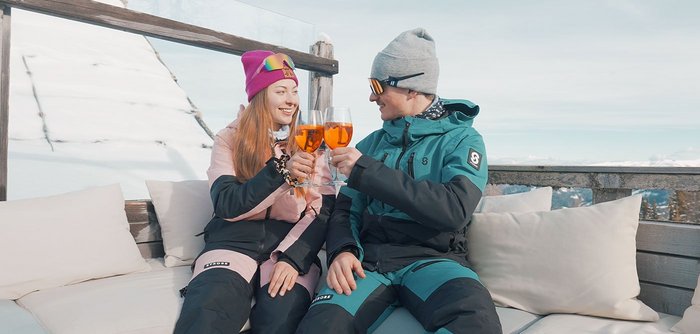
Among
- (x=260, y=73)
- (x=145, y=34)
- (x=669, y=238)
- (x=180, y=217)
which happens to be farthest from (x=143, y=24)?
(x=669, y=238)

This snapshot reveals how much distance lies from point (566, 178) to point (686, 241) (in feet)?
3.20

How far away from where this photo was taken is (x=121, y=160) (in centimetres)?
764

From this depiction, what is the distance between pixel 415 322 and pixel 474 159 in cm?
64

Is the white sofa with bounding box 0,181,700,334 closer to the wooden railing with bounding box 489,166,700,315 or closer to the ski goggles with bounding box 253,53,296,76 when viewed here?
the wooden railing with bounding box 489,166,700,315

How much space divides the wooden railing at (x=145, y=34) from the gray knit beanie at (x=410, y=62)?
151 centimetres

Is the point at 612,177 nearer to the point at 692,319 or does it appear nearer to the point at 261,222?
the point at 692,319

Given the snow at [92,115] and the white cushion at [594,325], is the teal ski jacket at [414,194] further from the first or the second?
the snow at [92,115]

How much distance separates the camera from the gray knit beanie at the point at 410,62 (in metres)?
2.06

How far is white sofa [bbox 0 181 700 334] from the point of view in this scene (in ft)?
5.76

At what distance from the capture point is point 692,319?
1686mm

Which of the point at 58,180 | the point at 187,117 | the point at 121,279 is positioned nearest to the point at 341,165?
the point at 121,279

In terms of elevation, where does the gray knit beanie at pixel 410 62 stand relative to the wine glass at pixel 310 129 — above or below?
above

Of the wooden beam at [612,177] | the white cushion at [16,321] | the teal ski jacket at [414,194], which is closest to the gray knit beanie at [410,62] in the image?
the teal ski jacket at [414,194]

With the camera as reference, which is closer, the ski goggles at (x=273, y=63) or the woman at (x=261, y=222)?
the woman at (x=261, y=222)
